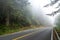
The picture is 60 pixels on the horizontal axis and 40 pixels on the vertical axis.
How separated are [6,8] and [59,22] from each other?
13296mm

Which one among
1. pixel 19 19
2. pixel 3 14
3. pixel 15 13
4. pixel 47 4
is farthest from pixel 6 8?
pixel 47 4

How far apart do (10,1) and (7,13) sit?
9.03 feet

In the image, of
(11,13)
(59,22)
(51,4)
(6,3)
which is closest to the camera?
(51,4)

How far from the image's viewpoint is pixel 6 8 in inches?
1677

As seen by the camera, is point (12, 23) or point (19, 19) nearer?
point (12, 23)

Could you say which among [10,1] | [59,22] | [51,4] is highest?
[10,1]

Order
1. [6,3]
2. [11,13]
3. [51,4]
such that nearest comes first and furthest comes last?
[51,4] < [6,3] < [11,13]

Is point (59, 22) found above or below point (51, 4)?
below

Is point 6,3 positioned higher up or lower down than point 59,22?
higher up

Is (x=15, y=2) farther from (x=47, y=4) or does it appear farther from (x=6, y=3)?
(x=47, y=4)

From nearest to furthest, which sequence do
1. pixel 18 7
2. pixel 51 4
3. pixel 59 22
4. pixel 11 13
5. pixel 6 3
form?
pixel 51 4 → pixel 59 22 → pixel 6 3 → pixel 11 13 → pixel 18 7

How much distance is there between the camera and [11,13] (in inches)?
1811

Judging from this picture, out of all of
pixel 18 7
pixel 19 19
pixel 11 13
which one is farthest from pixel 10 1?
pixel 19 19

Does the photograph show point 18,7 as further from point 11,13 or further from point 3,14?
point 3,14
